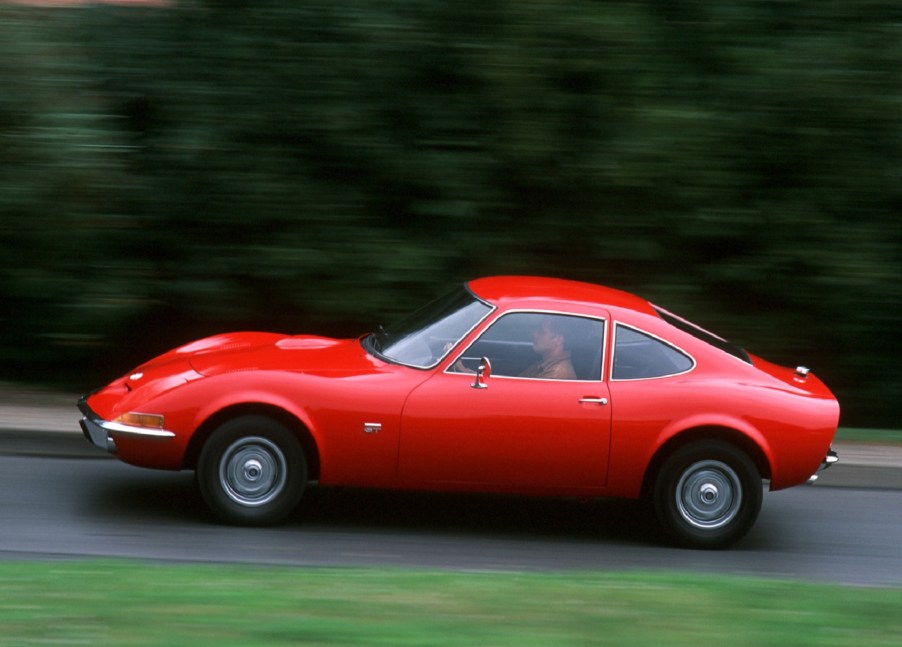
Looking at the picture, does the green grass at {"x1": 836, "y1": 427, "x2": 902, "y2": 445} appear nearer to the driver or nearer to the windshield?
the driver

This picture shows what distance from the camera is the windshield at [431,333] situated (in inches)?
276

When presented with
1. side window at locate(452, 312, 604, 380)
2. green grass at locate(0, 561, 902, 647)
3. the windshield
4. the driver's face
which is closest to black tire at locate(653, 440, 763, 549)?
side window at locate(452, 312, 604, 380)

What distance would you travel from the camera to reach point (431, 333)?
718cm

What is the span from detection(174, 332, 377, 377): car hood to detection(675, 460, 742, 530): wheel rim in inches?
78.9

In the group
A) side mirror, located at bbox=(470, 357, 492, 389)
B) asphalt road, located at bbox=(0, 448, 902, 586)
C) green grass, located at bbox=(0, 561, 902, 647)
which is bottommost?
asphalt road, located at bbox=(0, 448, 902, 586)

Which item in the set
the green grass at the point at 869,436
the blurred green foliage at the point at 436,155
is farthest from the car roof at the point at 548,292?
the green grass at the point at 869,436

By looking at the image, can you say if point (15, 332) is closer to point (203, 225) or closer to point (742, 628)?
point (203, 225)

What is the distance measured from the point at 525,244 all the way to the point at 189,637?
6.81m

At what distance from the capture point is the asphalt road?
646 cm

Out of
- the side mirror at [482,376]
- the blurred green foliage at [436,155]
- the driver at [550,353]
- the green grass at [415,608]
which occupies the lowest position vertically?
the green grass at [415,608]

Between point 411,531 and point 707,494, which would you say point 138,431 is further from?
point 707,494

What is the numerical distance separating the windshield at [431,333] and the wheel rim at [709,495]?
155cm

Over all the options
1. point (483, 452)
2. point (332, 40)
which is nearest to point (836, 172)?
point (332, 40)

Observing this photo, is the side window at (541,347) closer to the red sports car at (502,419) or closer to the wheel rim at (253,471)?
the red sports car at (502,419)
